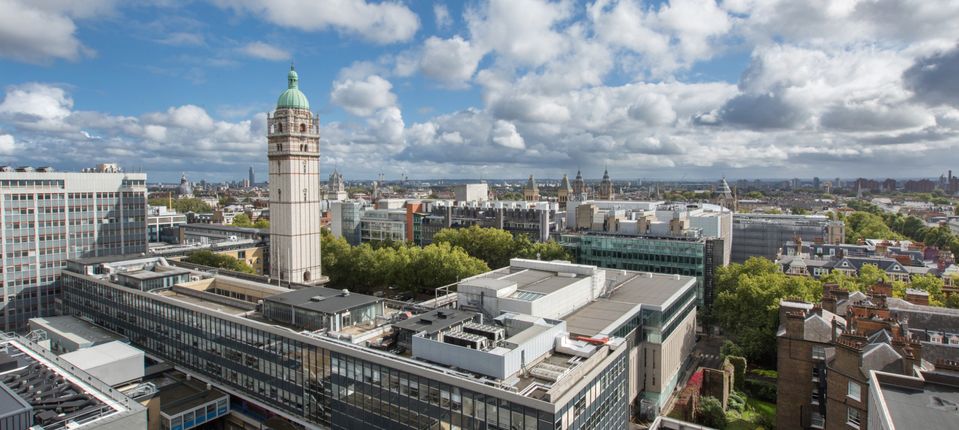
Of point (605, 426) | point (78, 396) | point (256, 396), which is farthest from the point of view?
point (256, 396)

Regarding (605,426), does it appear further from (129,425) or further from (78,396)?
(78,396)

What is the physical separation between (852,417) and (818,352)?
9.11 metres

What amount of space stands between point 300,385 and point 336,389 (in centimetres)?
487

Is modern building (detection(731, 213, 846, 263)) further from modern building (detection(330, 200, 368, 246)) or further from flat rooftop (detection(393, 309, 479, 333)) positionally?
flat rooftop (detection(393, 309, 479, 333))

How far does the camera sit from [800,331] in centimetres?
4775

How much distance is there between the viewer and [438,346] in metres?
35.6

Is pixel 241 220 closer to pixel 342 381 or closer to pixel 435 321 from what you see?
pixel 342 381

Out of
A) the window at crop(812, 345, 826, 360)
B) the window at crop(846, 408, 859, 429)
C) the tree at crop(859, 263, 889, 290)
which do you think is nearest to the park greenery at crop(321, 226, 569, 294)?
the tree at crop(859, 263, 889, 290)

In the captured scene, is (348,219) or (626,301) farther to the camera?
(348,219)

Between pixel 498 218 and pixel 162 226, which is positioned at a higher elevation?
pixel 498 218

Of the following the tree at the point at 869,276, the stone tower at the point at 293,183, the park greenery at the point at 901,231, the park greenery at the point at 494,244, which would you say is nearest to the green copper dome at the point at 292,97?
the stone tower at the point at 293,183

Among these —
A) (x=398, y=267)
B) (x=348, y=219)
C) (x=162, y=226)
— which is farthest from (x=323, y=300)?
(x=162, y=226)

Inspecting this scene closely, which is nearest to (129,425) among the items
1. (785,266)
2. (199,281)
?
(199,281)

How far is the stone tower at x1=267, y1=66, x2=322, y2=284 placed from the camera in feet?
258
